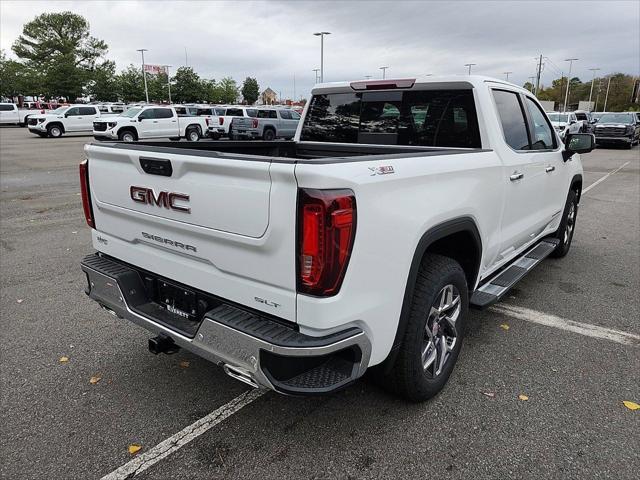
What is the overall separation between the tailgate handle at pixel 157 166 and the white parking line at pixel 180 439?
142 cm

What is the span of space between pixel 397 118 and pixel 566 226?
3101mm

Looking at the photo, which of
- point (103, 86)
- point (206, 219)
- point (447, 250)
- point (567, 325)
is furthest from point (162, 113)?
point (103, 86)

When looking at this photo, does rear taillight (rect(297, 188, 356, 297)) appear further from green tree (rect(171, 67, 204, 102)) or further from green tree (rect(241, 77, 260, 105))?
green tree (rect(241, 77, 260, 105))

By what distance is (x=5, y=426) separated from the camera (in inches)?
108

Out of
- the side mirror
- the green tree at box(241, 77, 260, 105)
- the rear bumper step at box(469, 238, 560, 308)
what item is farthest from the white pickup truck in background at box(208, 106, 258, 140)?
the green tree at box(241, 77, 260, 105)

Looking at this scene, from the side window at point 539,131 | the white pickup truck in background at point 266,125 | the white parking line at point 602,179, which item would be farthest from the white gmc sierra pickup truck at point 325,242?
the white pickup truck in background at point 266,125

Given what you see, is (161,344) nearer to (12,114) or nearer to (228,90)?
(12,114)

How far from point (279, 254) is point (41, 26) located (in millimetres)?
93189

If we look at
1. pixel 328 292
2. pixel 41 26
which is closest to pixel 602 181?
pixel 328 292

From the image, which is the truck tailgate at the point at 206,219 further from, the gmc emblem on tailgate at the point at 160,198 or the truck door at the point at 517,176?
the truck door at the point at 517,176

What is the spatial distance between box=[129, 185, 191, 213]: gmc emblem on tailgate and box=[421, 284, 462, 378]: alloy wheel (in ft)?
4.91

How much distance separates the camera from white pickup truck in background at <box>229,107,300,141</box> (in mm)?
24188

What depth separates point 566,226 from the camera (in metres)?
5.84

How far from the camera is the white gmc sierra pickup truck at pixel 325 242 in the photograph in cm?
208
